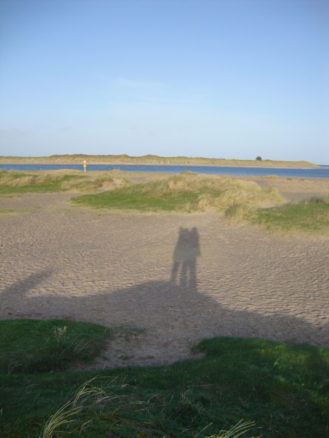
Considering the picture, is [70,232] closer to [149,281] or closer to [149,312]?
[149,281]

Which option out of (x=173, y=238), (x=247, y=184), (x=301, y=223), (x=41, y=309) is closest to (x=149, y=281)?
(x=41, y=309)

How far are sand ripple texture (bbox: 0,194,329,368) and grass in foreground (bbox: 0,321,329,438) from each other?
1.14 metres

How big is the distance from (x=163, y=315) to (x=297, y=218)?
410 inches

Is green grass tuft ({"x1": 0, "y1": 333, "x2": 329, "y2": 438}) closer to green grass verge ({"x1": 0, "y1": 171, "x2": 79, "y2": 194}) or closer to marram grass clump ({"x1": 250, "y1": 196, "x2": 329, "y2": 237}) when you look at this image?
marram grass clump ({"x1": 250, "y1": 196, "x2": 329, "y2": 237})

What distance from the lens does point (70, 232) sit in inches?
567

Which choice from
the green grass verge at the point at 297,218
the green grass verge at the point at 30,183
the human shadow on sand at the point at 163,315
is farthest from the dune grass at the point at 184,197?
the human shadow on sand at the point at 163,315

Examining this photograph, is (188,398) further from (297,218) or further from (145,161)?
(145,161)

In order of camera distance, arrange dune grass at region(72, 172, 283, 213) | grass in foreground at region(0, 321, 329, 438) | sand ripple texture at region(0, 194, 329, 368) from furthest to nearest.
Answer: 1. dune grass at region(72, 172, 283, 213)
2. sand ripple texture at region(0, 194, 329, 368)
3. grass in foreground at region(0, 321, 329, 438)

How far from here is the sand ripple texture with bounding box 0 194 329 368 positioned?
244 inches

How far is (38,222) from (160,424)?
49.0ft

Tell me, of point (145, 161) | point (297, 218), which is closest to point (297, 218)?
point (297, 218)

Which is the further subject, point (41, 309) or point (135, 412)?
point (41, 309)

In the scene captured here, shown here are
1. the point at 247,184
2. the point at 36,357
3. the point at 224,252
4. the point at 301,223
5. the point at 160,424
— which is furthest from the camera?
the point at 247,184

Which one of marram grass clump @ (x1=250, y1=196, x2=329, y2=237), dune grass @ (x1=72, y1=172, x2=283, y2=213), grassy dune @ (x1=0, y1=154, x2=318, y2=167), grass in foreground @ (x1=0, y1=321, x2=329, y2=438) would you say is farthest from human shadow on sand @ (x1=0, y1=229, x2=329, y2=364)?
grassy dune @ (x1=0, y1=154, x2=318, y2=167)
